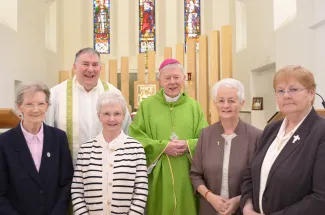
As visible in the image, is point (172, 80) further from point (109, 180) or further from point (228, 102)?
point (109, 180)

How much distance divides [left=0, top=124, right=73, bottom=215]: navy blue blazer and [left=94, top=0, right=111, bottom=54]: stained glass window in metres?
10.4

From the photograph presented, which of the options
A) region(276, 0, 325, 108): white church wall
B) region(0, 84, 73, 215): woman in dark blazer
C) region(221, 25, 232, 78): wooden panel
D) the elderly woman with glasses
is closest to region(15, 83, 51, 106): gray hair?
region(0, 84, 73, 215): woman in dark blazer

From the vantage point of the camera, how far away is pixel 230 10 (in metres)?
12.1

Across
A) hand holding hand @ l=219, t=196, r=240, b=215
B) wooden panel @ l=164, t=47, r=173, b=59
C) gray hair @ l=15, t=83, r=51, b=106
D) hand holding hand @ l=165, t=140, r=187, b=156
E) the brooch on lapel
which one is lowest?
hand holding hand @ l=219, t=196, r=240, b=215

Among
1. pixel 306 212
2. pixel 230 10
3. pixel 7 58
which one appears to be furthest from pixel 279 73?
pixel 230 10

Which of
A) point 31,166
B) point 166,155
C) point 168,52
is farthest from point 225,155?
point 168,52

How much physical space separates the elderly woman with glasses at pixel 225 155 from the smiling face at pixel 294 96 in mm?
509

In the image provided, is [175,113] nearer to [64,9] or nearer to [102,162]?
[102,162]

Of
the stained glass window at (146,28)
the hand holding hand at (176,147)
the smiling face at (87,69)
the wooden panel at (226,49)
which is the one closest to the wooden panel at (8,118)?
the smiling face at (87,69)

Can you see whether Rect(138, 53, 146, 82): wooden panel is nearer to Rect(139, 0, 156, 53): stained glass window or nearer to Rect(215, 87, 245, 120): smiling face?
Rect(139, 0, 156, 53): stained glass window

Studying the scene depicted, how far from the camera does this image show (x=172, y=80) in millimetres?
2986

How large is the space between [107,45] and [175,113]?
32.7ft

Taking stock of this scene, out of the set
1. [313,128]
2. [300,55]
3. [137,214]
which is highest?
[300,55]

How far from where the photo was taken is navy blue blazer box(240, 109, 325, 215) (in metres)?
1.81
